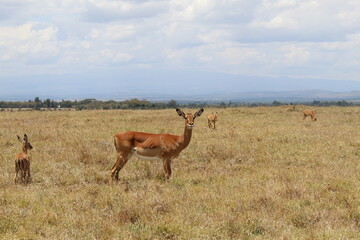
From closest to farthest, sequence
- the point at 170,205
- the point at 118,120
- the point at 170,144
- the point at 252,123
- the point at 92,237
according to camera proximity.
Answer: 1. the point at 92,237
2. the point at 170,205
3. the point at 170,144
4. the point at 252,123
5. the point at 118,120

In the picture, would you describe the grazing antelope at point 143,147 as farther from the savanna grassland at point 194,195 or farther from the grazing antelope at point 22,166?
the grazing antelope at point 22,166

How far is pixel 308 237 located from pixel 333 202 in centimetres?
241

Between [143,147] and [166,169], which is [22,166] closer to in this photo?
[143,147]

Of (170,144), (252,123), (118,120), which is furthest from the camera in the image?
(118,120)

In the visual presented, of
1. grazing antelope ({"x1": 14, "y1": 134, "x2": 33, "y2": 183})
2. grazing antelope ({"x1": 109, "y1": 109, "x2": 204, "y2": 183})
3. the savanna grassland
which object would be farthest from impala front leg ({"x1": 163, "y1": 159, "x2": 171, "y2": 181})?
grazing antelope ({"x1": 14, "y1": 134, "x2": 33, "y2": 183})

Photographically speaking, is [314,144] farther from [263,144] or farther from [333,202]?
[333,202]

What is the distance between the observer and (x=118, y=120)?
30.4 metres

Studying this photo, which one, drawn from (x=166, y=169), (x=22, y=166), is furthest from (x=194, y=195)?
(x=22, y=166)

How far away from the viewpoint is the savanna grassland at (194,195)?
719cm

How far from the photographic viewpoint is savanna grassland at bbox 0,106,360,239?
23.6ft

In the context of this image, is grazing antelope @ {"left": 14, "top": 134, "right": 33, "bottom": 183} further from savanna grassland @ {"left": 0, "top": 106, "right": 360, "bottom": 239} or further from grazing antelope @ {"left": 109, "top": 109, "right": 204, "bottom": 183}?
grazing antelope @ {"left": 109, "top": 109, "right": 204, "bottom": 183}

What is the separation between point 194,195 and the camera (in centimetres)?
945

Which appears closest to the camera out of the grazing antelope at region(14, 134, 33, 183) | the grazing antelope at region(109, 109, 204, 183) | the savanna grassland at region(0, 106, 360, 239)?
the savanna grassland at region(0, 106, 360, 239)

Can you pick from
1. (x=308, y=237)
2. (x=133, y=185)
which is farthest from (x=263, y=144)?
(x=308, y=237)
